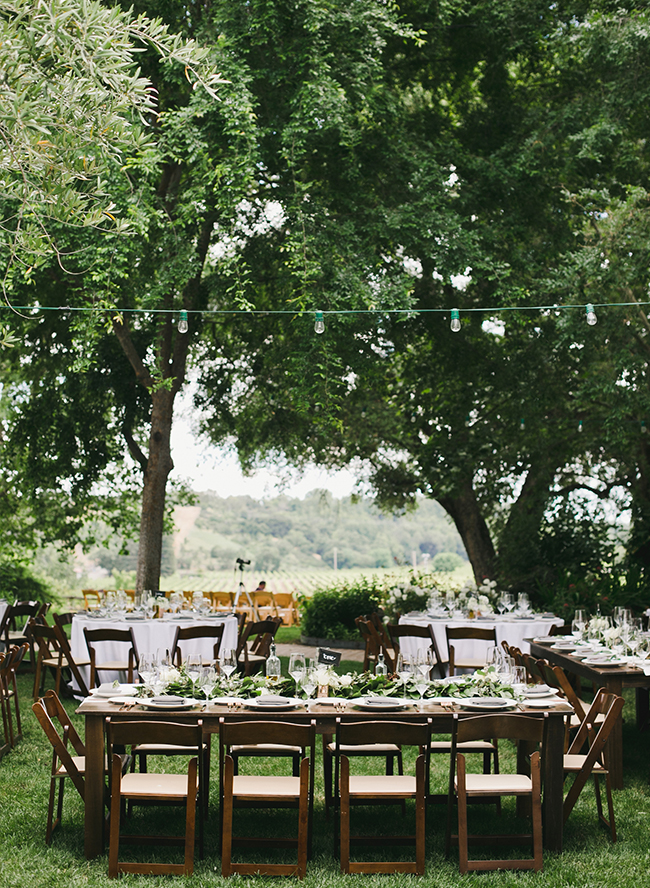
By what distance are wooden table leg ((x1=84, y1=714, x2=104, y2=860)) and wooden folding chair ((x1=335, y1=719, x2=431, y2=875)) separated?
4.05 ft

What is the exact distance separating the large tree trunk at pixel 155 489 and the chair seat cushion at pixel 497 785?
8420mm

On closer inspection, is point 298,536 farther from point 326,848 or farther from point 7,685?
point 326,848

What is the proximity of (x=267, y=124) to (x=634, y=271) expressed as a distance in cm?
480

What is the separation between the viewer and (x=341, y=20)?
387 inches

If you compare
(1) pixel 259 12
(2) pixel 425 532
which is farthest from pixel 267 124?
(2) pixel 425 532

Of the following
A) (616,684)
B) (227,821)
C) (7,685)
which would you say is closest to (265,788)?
(227,821)

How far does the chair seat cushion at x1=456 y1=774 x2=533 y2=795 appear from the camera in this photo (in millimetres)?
4406

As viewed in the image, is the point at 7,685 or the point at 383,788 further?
the point at 7,685

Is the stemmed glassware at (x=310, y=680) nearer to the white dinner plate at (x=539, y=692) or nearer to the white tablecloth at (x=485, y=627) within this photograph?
the white dinner plate at (x=539, y=692)

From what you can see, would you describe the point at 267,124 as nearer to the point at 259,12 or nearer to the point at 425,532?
the point at 259,12

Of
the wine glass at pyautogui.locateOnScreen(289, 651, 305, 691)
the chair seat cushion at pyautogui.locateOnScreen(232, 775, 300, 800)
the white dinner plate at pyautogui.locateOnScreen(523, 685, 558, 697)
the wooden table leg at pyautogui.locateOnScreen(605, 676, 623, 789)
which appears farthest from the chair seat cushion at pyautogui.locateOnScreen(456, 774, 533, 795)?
the wooden table leg at pyautogui.locateOnScreen(605, 676, 623, 789)

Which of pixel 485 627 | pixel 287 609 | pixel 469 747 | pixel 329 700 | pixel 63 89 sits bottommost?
pixel 287 609

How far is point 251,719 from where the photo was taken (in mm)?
4516

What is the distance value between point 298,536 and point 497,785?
54.6 m
